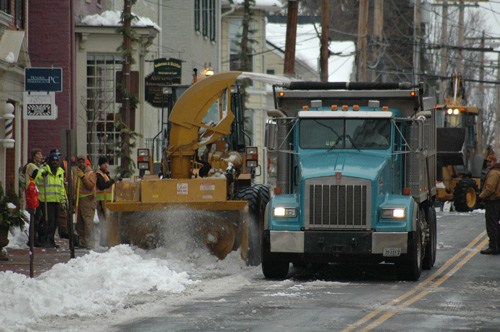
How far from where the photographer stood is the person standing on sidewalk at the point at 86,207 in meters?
19.6

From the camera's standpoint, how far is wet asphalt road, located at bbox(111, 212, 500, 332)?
1029cm

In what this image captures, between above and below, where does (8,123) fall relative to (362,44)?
below

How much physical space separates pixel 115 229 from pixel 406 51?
58.1 m

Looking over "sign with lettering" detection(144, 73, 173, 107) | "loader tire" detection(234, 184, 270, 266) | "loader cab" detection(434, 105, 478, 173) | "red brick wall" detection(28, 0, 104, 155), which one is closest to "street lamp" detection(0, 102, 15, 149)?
"sign with lettering" detection(144, 73, 173, 107)

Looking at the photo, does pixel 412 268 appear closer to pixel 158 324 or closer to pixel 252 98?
pixel 158 324

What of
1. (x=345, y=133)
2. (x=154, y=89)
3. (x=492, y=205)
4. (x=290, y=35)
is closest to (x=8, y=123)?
(x=154, y=89)

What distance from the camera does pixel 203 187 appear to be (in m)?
15.4

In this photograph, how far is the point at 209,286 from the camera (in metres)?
13.5

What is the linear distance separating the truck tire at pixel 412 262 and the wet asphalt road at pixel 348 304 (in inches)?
5.9

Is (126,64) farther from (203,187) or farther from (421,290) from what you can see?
(421,290)

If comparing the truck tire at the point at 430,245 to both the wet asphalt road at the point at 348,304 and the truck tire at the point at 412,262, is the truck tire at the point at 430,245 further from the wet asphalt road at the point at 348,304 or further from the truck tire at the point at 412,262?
the truck tire at the point at 412,262

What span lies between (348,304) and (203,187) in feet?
14.1

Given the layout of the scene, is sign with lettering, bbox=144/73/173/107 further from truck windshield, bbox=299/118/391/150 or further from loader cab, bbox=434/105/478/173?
truck windshield, bbox=299/118/391/150

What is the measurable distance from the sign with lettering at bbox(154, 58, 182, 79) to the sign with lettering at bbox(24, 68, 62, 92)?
1162 cm
